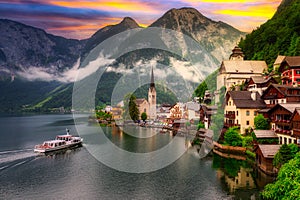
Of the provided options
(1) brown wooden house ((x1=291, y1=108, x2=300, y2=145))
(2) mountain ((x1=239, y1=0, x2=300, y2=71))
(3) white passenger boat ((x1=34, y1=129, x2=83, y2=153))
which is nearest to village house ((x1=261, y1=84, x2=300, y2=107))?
(1) brown wooden house ((x1=291, y1=108, x2=300, y2=145))

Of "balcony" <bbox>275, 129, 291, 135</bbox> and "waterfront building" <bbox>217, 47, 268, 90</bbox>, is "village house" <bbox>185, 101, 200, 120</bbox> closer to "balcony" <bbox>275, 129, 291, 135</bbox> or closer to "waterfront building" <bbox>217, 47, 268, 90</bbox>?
"waterfront building" <bbox>217, 47, 268, 90</bbox>

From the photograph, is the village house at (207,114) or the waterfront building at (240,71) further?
the waterfront building at (240,71)

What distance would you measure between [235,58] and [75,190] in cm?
6379

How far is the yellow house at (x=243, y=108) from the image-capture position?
4931 cm

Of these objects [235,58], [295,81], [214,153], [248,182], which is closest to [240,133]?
[214,153]

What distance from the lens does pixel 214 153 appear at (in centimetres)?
4769

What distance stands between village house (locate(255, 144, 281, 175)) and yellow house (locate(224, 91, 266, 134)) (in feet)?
41.0

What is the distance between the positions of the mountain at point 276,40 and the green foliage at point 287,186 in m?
46.5

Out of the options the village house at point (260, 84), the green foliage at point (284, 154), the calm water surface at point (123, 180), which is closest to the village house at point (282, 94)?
the village house at point (260, 84)

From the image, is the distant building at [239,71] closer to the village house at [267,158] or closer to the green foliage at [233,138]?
the green foliage at [233,138]

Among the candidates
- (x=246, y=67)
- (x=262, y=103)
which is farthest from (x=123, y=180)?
(x=246, y=67)

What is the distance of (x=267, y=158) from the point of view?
34.6 m

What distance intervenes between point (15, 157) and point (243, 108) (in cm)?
3478

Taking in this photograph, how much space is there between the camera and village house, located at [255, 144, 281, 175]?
34.2m
